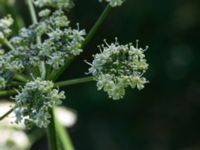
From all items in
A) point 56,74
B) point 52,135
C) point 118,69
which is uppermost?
point 56,74

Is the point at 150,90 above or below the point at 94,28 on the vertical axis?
above

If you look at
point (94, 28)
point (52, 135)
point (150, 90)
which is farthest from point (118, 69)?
point (150, 90)

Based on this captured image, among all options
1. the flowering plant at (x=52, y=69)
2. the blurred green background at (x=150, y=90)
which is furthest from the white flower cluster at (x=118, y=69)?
the blurred green background at (x=150, y=90)

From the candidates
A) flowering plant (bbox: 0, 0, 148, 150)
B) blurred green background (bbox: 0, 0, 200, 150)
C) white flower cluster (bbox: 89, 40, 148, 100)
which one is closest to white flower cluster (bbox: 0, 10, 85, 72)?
flowering plant (bbox: 0, 0, 148, 150)

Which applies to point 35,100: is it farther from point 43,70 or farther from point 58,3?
point 58,3

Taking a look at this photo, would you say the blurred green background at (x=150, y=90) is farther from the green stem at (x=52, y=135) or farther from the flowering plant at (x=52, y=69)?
the green stem at (x=52, y=135)
